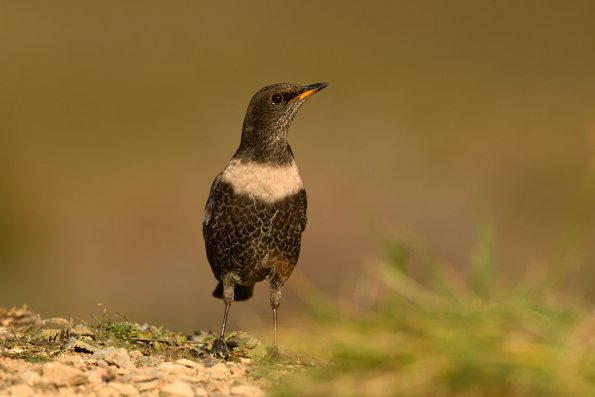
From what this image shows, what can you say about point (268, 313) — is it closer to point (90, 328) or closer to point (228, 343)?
point (228, 343)

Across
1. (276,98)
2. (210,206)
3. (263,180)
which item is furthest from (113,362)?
(276,98)

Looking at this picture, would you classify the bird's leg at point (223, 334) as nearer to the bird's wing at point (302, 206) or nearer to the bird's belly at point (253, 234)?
the bird's belly at point (253, 234)

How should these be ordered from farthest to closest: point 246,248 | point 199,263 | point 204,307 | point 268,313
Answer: point 199,263 < point 204,307 < point 268,313 < point 246,248

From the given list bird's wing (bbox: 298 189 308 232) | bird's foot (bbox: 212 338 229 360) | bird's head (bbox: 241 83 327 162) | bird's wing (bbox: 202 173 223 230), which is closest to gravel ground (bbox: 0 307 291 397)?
bird's foot (bbox: 212 338 229 360)

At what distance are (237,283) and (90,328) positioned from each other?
147cm

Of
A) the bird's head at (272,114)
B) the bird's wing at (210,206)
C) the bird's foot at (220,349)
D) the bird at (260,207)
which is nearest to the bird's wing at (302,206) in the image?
the bird at (260,207)

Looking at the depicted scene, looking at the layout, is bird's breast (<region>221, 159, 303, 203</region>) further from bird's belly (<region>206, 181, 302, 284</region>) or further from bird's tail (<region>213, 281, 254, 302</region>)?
bird's tail (<region>213, 281, 254, 302</region>)

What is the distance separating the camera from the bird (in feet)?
24.7

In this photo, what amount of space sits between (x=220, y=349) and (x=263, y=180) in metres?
1.22

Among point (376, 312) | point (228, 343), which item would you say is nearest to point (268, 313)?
point (228, 343)

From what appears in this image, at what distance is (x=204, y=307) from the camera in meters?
14.4

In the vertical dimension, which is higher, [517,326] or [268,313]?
[268,313]

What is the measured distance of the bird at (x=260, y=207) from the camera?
752 cm

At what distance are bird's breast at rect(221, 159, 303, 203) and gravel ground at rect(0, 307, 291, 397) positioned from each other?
90 centimetres
